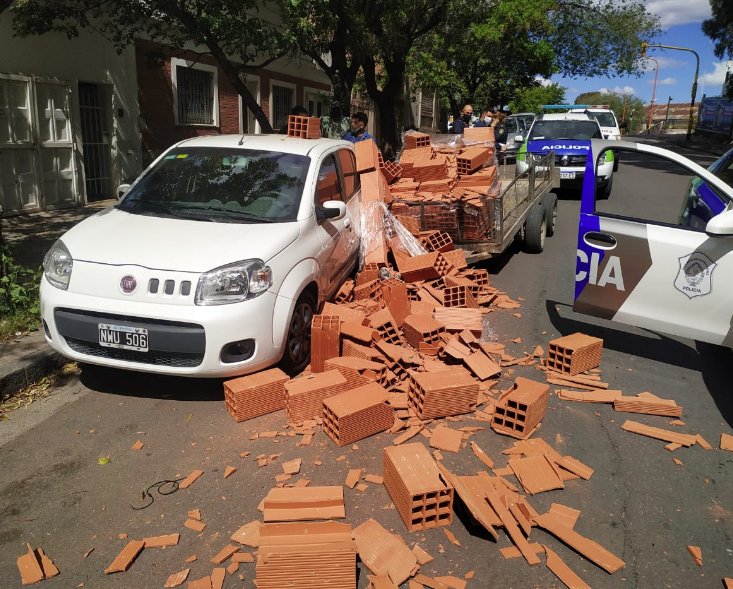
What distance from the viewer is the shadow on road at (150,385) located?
4664 millimetres

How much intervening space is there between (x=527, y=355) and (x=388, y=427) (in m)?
1.94

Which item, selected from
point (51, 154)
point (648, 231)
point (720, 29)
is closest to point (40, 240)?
point (51, 154)

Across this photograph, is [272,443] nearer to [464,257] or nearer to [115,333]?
[115,333]

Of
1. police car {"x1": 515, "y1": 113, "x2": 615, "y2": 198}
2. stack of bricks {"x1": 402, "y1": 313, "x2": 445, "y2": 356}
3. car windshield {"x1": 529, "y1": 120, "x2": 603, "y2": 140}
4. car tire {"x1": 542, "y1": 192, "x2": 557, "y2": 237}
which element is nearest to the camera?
stack of bricks {"x1": 402, "y1": 313, "x2": 445, "y2": 356}

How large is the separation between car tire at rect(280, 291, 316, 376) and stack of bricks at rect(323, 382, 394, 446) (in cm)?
79

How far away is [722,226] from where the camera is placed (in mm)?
4340

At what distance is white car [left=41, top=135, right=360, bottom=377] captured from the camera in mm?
4156

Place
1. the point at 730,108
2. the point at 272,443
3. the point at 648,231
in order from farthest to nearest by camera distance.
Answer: the point at 730,108, the point at 648,231, the point at 272,443

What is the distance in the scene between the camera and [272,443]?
4.03 m

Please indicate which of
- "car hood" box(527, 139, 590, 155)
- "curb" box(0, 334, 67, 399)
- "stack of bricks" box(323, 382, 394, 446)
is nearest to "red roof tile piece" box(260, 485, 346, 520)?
"stack of bricks" box(323, 382, 394, 446)

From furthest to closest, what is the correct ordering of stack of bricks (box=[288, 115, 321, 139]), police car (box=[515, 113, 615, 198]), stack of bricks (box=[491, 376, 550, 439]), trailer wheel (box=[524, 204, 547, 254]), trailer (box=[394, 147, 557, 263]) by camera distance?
police car (box=[515, 113, 615, 198])
trailer wheel (box=[524, 204, 547, 254])
trailer (box=[394, 147, 557, 263])
stack of bricks (box=[288, 115, 321, 139])
stack of bricks (box=[491, 376, 550, 439])

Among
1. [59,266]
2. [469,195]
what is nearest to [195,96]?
[469,195]

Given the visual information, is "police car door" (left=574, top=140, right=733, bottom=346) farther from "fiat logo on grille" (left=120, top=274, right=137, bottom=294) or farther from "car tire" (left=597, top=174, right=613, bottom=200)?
"car tire" (left=597, top=174, right=613, bottom=200)

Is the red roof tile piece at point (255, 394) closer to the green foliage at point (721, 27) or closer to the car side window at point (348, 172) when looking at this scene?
the car side window at point (348, 172)
